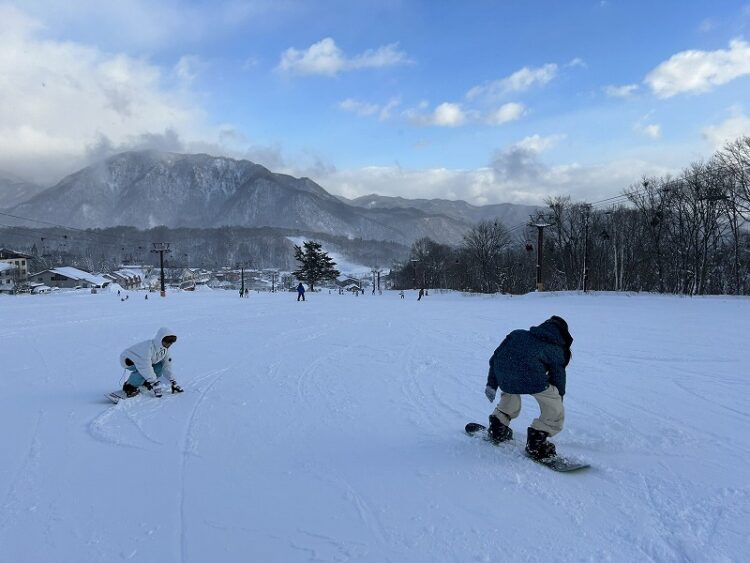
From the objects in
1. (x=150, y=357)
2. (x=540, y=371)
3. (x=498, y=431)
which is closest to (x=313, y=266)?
(x=150, y=357)

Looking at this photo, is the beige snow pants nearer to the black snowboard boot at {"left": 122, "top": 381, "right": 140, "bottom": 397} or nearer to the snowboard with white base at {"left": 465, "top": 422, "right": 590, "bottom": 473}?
the snowboard with white base at {"left": 465, "top": 422, "right": 590, "bottom": 473}

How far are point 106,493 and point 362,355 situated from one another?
7.28m

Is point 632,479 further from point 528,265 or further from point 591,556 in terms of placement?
point 528,265

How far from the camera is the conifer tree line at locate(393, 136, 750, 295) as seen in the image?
3588cm

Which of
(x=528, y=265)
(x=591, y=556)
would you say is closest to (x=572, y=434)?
(x=591, y=556)

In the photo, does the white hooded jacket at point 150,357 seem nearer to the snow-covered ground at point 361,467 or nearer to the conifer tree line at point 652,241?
the snow-covered ground at point 361,467

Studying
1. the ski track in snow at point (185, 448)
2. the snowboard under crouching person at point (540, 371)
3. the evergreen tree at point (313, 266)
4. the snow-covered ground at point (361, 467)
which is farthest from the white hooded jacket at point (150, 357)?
the evergreen tree at point (313, 266)

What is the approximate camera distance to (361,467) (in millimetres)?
4426

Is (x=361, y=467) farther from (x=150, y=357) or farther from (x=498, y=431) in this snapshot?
(x=150, y=357)

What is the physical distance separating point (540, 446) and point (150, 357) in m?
5.78

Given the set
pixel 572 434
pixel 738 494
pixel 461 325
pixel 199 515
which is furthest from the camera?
pixel 461 325

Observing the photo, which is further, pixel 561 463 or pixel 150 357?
pixel 150 357

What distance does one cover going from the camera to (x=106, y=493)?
12.8ft

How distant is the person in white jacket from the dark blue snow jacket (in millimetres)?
5055
